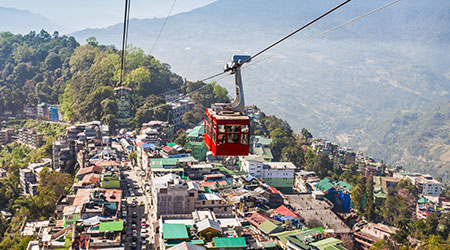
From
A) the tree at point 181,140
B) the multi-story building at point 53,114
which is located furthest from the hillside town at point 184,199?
the multi-story building at point 53,114

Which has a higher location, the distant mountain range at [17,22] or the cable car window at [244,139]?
→ the distant mountain range at [17,22]

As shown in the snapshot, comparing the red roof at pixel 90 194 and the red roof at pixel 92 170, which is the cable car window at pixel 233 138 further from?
the red roof at pixel 92 170

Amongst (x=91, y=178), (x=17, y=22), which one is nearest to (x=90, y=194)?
(x=91, y=178)

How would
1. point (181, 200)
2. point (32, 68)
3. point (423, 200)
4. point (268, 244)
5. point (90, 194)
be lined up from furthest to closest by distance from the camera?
point (32, 68)
point (423, 200)
point (90, 194)
point (181, 200)
point (268, 244)

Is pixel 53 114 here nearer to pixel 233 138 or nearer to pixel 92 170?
pixel 92 170

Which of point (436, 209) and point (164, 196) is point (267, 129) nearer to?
point (436, 209)
